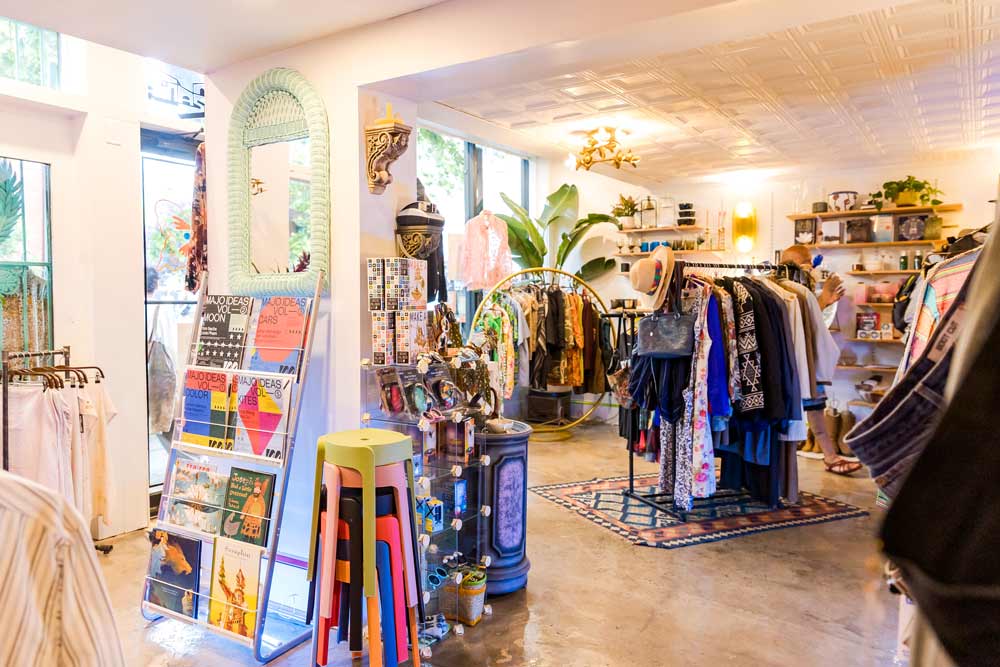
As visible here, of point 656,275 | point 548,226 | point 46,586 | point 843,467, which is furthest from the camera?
point 548,226

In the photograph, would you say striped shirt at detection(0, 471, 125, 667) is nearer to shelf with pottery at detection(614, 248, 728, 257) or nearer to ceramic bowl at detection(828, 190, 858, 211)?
shelf with pottery at detection(614, 248, 728, 257)

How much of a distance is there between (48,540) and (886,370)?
6.87 metres

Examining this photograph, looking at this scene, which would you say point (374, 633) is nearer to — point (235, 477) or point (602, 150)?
point (235, 477)

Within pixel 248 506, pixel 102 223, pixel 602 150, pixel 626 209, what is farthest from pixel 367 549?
pixel 626 209

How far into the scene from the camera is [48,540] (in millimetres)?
969

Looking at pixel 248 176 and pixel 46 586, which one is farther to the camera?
pixel 248 176

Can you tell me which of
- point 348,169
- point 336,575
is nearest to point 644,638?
point 336,575

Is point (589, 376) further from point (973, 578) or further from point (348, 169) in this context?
point (973, 578)

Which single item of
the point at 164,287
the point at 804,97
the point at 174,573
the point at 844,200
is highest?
the point at 804,97

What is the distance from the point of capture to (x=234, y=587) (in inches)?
110

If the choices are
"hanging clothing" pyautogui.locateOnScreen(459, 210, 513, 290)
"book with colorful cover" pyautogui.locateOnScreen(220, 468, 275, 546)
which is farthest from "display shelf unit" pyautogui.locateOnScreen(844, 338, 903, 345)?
"book with colorful cover" pyautogui.locateOnScreen(220, 468, 275, 546)

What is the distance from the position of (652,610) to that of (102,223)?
12.1ft

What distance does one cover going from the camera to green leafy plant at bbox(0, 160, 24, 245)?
3.72 m

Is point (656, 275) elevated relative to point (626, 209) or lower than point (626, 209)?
lower
